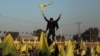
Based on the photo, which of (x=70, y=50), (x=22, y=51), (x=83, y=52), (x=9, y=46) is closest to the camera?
(x=9, y=46)

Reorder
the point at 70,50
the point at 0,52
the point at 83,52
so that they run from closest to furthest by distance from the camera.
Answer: the point at 0,52 < the point at 70,50 < the point at 83,52

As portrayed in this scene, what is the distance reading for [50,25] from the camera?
12.4 meters

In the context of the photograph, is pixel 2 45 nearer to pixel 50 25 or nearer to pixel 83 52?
pixel 50 25

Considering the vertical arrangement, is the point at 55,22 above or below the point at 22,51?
above

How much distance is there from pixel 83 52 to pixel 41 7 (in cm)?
271

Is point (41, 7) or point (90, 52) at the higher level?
point (41, 7)

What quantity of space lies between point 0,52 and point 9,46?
1.96 ft

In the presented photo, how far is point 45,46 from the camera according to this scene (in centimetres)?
853

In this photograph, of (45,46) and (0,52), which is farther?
(45,46)

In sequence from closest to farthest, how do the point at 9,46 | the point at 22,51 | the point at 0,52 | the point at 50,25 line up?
the point at 9,46, the point at 0,52, the point at 22,51, the point at 50,25

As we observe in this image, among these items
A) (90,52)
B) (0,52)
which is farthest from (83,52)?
(0,52)

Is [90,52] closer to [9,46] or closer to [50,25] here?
[50,25]

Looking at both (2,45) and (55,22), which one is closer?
(2,45)

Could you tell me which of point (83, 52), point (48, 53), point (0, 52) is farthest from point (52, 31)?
point (0, 52)
